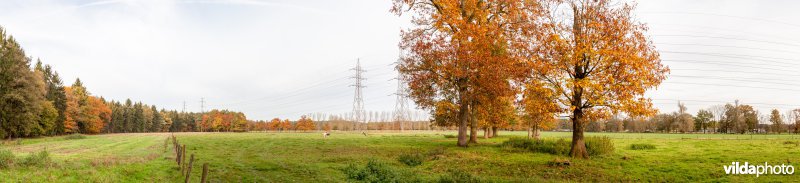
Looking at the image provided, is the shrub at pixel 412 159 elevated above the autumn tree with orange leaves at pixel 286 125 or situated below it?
above

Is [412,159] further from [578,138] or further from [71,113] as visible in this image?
[71,113]

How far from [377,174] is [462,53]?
14109 millimetres

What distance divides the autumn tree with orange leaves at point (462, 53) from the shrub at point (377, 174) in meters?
12.2

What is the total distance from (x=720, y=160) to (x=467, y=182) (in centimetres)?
1550

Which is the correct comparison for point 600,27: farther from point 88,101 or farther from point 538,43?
point 88,101

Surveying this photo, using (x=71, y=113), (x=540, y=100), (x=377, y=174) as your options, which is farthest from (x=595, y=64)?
(x=71, y=113)

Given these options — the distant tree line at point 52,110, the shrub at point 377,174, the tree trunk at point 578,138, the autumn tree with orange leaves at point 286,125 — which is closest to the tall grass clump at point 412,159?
the shrub at point 377,174

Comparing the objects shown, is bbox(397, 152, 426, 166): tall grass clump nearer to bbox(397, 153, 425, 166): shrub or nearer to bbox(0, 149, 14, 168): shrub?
bbox(397, 153, 425, 166): shrub

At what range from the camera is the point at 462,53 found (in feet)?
103

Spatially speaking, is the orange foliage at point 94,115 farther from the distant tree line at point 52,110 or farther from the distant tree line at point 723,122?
the distant tree line at point 723,122

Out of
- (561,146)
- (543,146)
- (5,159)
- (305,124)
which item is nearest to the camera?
(5,159)

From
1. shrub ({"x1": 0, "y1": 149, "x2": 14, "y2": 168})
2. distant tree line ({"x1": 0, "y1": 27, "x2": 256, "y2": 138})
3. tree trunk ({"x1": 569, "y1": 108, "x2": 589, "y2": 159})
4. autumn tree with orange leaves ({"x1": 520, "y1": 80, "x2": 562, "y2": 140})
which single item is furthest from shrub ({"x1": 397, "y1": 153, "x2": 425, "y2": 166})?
distant tree line ({"x1": 0, "y1": 27, "x2": 256, "y2": 138})

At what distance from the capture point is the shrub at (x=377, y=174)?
19.3 m

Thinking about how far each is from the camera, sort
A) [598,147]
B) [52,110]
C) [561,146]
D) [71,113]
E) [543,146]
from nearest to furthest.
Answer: [598,147], [561,146], [543,146], [52,110], [71,113]
